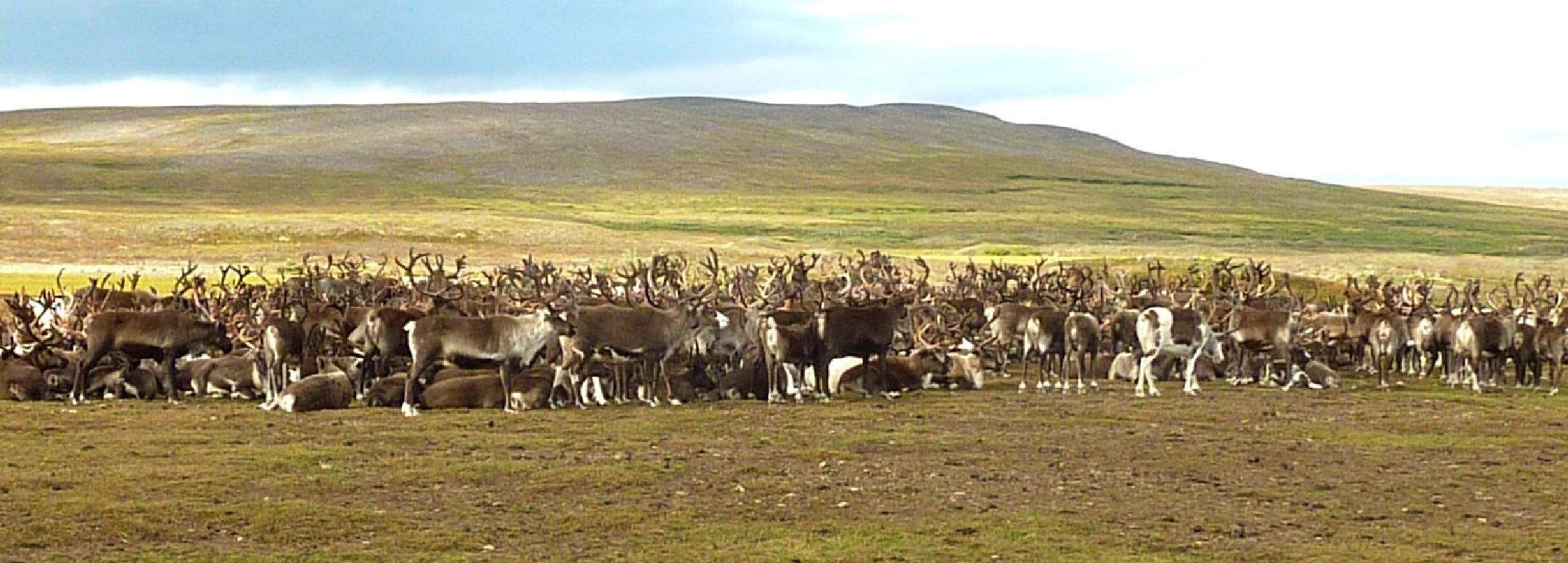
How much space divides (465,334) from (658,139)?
11943 cm

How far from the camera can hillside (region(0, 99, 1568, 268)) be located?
2933 inches

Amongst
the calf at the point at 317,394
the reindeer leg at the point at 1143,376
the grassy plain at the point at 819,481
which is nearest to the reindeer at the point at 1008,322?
the grassy plain at the point at 819,481

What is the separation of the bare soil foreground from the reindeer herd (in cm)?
85

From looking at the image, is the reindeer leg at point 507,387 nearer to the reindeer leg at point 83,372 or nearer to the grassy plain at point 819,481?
the grassy plain at point 819,481

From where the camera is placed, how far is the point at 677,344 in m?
21.8

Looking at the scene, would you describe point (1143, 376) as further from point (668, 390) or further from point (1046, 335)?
point (668, 390)

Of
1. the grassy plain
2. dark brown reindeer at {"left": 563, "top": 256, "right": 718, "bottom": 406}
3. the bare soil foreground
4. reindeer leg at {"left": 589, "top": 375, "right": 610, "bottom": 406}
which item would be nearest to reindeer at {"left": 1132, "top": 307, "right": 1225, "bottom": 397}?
the grassy plain

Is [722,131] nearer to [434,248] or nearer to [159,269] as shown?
[434,248]

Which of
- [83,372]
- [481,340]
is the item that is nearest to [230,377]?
[83,372]

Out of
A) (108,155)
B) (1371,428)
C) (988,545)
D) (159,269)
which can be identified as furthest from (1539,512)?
(108,155)

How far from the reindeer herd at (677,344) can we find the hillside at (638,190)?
39936mm

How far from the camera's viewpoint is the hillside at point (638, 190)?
74.5 meters

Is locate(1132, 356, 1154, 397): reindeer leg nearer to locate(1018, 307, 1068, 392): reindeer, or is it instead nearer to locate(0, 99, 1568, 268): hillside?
locate(1018, 307, 1068, 392): reindeer

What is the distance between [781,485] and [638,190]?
3956 inches
